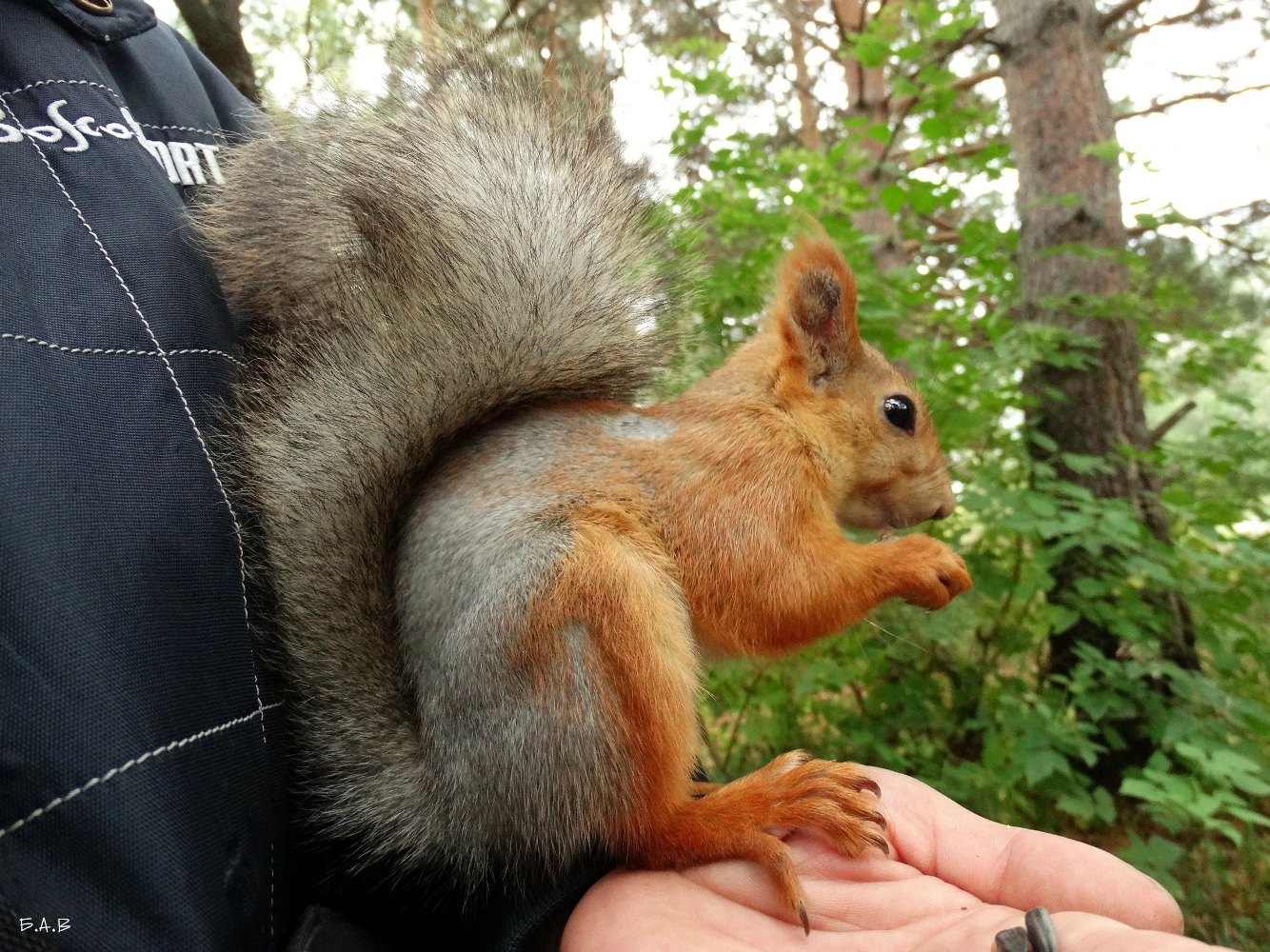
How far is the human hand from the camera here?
730 mm

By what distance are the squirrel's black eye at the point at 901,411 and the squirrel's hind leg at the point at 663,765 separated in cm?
54

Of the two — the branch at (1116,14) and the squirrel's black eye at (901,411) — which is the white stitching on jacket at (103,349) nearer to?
the squirrel's black eye at (901,411)

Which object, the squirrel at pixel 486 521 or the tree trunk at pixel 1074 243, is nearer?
the squirrel at pixel 486 521

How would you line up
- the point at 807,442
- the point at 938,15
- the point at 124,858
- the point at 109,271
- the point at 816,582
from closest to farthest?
the point at 124,858 → the point at 109,271 → the point at 816,582 → the point at 807,442 → the point at 938,15

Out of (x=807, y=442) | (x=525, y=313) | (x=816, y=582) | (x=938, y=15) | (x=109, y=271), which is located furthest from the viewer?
(x=938, y=15)

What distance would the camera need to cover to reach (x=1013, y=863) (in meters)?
0.83

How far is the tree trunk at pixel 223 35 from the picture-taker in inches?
57.2

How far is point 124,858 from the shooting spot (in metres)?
0.55

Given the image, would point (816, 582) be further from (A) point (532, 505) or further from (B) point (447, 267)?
(B) point (447, 267)

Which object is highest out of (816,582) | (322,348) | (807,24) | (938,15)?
(807,24)

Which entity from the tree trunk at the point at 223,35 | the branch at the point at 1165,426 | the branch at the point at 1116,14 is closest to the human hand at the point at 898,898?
the tree trunk at the point at 223,35

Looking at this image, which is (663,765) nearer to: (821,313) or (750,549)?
Answer: (750,549)

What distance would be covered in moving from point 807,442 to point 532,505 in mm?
470

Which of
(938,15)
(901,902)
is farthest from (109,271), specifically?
(938,15)
